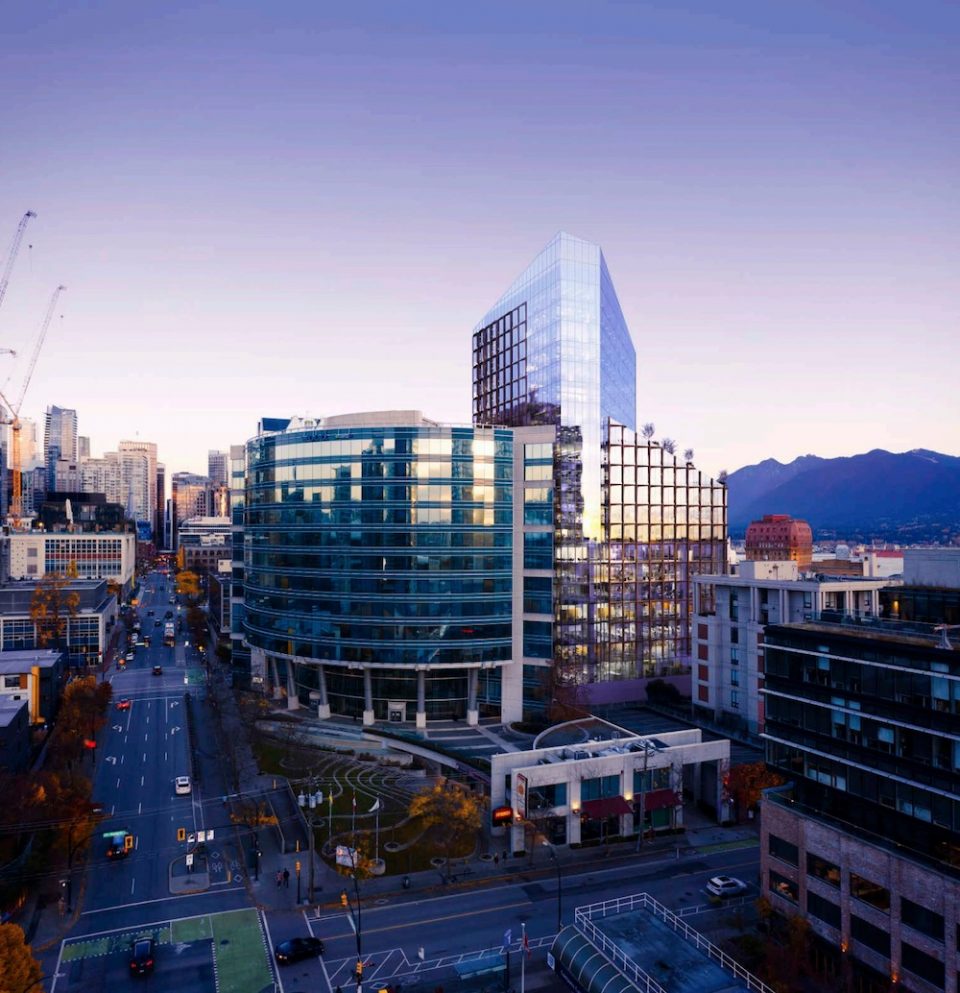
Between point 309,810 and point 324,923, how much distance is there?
16.7m

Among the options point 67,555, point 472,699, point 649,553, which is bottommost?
point 472,699

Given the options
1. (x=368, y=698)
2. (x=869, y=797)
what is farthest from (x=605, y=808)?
(x=368, y=698)

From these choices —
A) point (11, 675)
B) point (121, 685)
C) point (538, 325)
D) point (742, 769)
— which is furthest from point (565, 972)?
point (121, 685)

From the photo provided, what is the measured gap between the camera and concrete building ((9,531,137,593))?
186m

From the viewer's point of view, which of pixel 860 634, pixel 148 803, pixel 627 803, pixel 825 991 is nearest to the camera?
pixel 825 991

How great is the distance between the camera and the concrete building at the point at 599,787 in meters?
58.8

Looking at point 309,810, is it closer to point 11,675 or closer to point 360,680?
point 360,680

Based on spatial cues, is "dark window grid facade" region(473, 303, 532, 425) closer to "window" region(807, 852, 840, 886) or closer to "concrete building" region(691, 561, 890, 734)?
"concrete building" region(691, 561, 890, 734)

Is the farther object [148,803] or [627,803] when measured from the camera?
[148,803]

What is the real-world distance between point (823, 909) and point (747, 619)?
139 feet

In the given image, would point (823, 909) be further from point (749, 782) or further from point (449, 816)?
point (449, 816)

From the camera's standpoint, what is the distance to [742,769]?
63.1 meters

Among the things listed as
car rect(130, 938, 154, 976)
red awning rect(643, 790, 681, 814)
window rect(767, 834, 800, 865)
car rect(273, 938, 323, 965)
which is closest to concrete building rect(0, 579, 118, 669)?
car rect(130, 938, 154, 976)

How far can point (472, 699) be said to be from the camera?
299 ft
